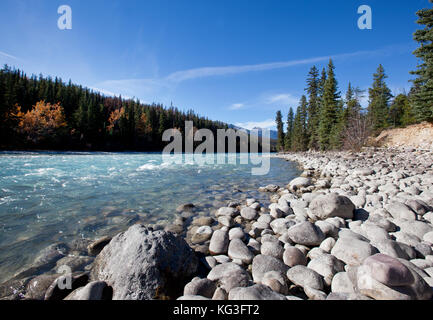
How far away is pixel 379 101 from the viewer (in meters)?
29.6

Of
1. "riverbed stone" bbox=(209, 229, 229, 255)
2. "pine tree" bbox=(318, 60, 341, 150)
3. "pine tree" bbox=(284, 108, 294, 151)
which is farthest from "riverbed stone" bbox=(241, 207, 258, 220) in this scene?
"pine tree" bbox=(284, 108, 294, 151)

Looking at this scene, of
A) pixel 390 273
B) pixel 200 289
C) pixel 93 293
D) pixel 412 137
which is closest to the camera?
pixel 390 273

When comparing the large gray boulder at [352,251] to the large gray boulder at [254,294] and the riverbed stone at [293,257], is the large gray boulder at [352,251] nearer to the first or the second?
the riverbed stone at [293,257]

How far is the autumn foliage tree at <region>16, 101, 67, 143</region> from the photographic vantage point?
112ft

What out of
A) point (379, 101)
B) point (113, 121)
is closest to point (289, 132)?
point (379, 101)

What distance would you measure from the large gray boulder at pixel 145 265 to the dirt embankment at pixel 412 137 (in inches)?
771

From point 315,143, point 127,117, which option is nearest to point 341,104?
point 315,143

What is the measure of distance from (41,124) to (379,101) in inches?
2479

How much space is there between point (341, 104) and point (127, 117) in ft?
180

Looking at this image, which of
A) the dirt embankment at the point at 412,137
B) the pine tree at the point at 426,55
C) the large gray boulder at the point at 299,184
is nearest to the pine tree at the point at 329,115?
the dirt embankment at the point at 412,137

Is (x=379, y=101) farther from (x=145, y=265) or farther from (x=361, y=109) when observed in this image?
(x=145, y=265)

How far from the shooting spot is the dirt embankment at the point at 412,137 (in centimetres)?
1513

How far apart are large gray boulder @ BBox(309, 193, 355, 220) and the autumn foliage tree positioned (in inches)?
1869

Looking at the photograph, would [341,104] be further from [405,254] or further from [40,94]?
[40,94]
